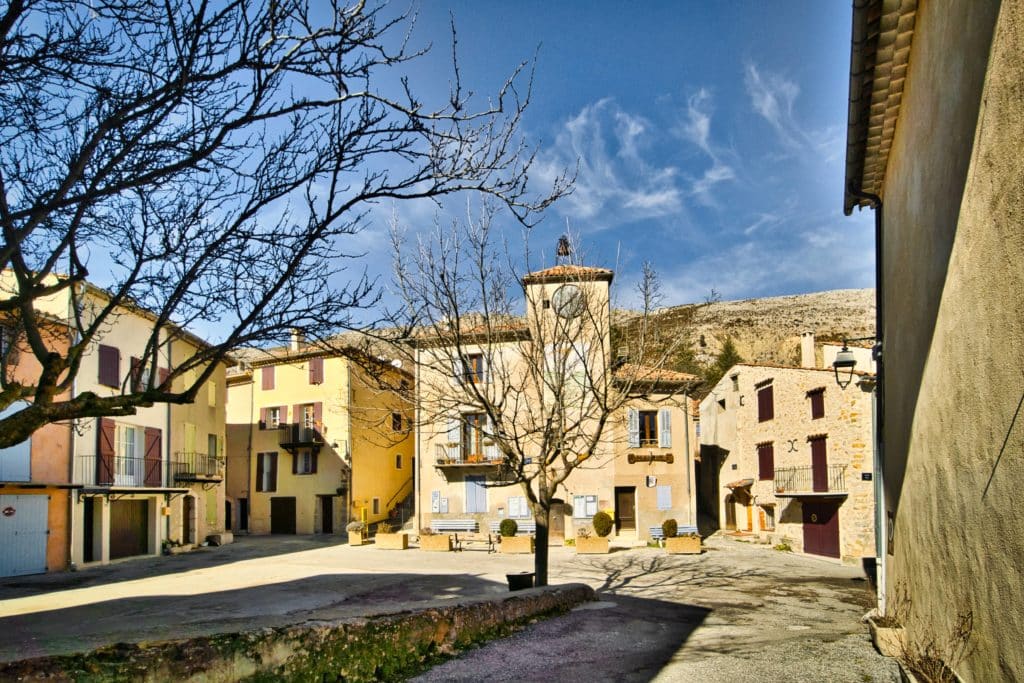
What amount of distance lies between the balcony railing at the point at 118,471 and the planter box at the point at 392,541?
27.1 feet

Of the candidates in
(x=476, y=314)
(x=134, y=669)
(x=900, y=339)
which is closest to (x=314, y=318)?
(x=134, y=669)

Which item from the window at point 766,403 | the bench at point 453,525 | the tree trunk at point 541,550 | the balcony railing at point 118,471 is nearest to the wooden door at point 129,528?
the balcony railing at point 118,471

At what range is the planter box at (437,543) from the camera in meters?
26.3

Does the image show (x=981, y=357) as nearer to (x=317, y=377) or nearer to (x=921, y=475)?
(x=921, y=475)

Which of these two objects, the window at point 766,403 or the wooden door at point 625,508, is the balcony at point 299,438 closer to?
the wooden door at point 625,508

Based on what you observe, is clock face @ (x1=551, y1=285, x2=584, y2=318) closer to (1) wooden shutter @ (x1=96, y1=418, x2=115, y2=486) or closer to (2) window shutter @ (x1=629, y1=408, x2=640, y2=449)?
(2) window shutter @ (x1=629, y1=408, x2=640, y2=449)

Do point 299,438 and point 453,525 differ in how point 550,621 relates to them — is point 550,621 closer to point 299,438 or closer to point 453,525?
point 453,525

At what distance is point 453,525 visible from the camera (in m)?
29.7

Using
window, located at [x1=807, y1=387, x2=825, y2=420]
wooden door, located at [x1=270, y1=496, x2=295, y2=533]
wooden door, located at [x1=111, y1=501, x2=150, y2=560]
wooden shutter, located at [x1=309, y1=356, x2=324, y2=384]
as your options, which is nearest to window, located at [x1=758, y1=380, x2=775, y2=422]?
window, located at [x1=807, y1=387, x2=825, y2=420]

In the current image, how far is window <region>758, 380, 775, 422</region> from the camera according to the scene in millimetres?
29453

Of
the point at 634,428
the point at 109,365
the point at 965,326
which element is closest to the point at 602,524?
the point at 634,428

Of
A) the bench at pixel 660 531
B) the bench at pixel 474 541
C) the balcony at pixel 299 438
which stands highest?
the balcony at pixel 299 438

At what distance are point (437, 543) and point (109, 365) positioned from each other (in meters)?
12.5

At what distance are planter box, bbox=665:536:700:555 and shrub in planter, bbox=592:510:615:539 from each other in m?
2.69
